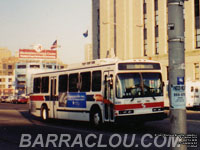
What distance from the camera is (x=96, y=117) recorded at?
15.6 m

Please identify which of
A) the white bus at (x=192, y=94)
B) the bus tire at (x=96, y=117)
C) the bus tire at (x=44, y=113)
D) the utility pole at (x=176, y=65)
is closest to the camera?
the utility pole at (x=176, y=65)

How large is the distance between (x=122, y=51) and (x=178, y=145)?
48641mm

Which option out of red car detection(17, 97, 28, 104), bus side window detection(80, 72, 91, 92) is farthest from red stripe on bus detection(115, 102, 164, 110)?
red car detection(17, 97, 28, 104)

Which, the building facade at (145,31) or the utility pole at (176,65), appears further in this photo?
the building facade at (145,31)

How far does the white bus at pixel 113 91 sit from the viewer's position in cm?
1438

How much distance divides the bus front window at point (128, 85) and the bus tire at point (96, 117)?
1665 mm

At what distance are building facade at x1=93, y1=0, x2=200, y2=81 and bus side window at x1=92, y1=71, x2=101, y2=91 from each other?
25.0 metres

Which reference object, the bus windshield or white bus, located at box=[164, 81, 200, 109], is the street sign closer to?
the bus windshield

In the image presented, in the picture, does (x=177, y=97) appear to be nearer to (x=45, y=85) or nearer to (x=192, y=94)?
(x=45, y=85)

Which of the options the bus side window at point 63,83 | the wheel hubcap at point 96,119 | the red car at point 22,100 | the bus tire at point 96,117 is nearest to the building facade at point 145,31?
the red car at point 22,100

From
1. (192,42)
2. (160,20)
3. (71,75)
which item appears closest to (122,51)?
(160,20)

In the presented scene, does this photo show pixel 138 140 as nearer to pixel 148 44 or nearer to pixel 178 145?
pixel 178 145

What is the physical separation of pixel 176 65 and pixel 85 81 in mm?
12884

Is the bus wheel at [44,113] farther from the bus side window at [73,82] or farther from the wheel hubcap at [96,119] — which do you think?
the wheel hubcap at [96,119]
